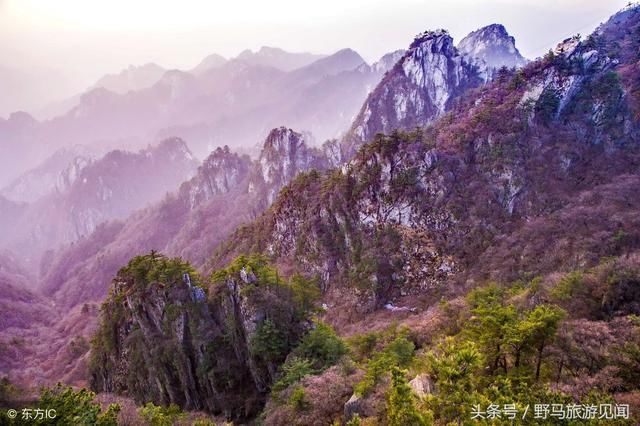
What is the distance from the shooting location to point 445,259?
46.0m

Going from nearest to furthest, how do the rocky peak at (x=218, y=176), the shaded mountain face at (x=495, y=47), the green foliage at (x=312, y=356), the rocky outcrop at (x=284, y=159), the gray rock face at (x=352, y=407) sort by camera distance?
1. the gray rock face at (x=352, y=407)
2. the green foliage at (x=312, y=356)
3. the rocky outcrop at (x=284, y=159)
4. the shaded mountain face at (x=495, y=47)
5. the rocky peak at (x=218, y=176)

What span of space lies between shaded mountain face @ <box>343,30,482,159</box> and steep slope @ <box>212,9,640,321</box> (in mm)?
39491

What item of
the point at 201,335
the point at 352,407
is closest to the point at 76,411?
the point at 352,407

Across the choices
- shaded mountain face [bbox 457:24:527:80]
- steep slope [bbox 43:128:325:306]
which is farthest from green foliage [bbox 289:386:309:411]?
shaded mountain face [bbox 457:24:527:80]

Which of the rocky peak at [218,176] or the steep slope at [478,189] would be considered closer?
the steep slope at [478,189]

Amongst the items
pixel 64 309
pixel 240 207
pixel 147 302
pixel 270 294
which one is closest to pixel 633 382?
pixel 270 294

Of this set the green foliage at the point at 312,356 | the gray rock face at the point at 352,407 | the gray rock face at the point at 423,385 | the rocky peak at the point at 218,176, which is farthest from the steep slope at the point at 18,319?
the gray rock face at the point at 423,385

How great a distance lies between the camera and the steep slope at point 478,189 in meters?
45.0

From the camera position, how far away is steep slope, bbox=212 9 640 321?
4500 cm

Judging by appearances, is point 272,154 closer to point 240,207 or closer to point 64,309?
point 240,207

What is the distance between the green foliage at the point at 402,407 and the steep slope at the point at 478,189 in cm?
2845

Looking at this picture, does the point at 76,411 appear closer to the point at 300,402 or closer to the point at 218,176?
the point at 300,402

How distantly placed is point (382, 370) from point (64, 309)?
117 metres

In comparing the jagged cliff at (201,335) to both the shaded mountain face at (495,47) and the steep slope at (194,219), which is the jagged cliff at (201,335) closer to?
the steep slope at (194,219)
